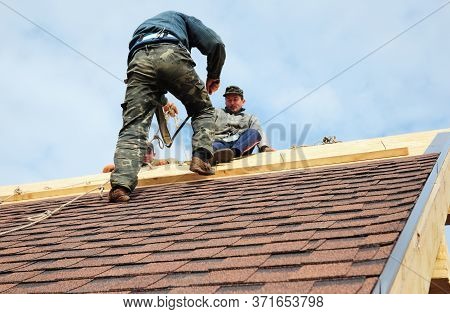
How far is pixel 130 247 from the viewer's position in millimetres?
2902

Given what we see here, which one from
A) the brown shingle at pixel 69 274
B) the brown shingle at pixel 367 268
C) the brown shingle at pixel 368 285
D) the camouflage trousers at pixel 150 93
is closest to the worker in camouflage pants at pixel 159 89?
the camouflage trousers at pixel 150 93

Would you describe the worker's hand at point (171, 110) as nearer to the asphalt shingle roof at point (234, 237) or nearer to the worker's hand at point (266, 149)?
the worker's hand at point (266, 149)

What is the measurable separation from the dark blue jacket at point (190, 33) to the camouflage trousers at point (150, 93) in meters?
0.18

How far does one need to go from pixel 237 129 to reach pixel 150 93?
2.43 metres

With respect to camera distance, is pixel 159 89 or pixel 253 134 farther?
pixel 253 134

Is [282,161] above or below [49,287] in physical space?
above

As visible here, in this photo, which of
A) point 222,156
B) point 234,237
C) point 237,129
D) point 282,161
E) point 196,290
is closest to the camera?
point 196,290

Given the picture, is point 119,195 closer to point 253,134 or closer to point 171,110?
point 253,134

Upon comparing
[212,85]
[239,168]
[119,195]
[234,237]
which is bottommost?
[234,237]

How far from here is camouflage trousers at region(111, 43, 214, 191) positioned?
13.9 feet

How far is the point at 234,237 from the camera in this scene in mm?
2746

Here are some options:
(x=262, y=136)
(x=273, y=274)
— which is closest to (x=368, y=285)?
(x=273, y=274)
